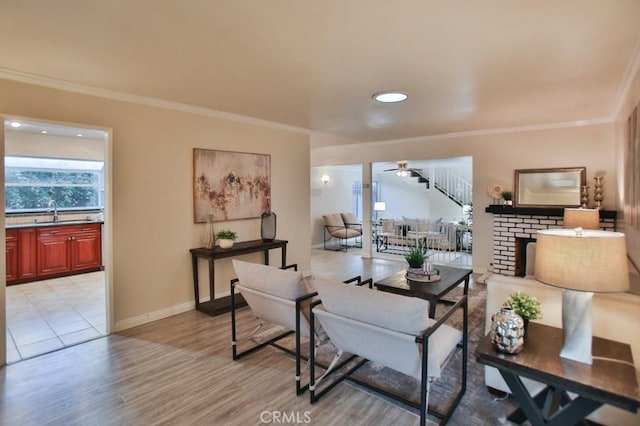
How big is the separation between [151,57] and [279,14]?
121 centimetres

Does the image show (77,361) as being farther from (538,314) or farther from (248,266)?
(538,314)

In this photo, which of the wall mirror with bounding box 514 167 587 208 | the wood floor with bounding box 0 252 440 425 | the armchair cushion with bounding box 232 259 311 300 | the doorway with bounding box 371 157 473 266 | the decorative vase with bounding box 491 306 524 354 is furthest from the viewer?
the doorway with bounding box 371 157 473 266

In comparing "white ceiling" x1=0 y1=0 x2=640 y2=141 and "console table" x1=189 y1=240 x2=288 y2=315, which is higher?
"white ceiling" x1=0 y1=0 x2=640 y2=141

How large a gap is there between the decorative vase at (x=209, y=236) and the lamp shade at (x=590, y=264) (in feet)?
11.8

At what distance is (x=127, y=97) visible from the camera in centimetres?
352

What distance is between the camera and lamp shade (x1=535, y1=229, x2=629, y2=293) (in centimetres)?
145

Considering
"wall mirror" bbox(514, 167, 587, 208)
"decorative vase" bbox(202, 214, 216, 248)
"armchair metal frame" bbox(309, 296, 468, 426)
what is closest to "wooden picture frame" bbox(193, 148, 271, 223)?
"decorative vase" bbox(202, 214, 216, 248)

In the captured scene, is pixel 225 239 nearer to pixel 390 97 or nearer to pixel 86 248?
pixel 390 97

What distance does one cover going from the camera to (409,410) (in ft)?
7.28

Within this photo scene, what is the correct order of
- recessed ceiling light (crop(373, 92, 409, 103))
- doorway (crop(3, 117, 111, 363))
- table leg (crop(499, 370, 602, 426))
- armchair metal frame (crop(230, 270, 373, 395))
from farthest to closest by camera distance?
1. doorway (crop(3, 117, 111, 363))
2. recessed ceiling light (crop(373, 92, 409, 103))
3. armchair metal frame (crop(230, 270, 373, 395))
4. table leg (crop(499, 370, 602, 426))

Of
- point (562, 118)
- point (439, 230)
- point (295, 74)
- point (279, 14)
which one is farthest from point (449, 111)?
point (439, 230)

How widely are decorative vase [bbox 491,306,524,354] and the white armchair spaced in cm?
32

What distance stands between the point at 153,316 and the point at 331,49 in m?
3.35

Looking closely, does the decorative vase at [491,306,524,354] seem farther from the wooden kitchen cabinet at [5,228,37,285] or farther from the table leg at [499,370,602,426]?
the wooden kitchen cabinet at [5,228,37,285]
